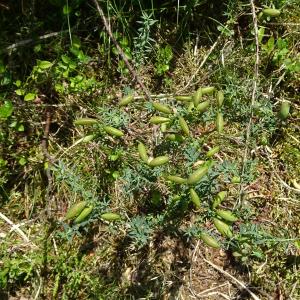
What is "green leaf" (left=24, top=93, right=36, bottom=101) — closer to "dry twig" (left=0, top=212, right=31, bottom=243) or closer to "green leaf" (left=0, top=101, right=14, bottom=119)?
"green leaf" (left=0, top=101, right=14, bottom=119)

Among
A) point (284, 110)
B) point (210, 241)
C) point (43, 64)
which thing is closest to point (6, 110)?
point (43, 64)

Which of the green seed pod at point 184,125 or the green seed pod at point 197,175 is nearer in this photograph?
the green seed pod at point 197,175

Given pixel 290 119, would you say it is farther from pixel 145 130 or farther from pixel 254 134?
pixel 145 130

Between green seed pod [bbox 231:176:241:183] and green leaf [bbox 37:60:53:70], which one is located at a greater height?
green leaf [bbox 37:60:53:70]

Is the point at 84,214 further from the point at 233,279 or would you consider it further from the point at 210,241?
the point at 233,279

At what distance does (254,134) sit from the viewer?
301cm

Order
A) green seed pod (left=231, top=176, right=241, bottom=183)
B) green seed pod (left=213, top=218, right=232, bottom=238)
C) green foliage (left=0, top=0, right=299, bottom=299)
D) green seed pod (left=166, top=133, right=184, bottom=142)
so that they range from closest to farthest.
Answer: green seed pod (left=213, top=218, right=232, bottom=238), green seed pod (left=166, top=133, right=184, bottom=142), green seed pod (left=231, top=176, right=241, bottom=183), green foliage (left=0, top=0, right=299, bottom=299)

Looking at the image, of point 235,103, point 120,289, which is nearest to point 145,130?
point 235,103

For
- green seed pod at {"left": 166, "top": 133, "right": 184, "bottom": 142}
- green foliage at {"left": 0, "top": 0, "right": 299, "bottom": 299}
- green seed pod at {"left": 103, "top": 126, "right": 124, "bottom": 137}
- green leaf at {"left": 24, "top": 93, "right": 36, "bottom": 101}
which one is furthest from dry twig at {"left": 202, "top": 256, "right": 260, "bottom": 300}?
green leaf at {"left": 24, "top": 93, "right": 36, "bottom": 101}

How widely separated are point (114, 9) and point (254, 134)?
1048 mm

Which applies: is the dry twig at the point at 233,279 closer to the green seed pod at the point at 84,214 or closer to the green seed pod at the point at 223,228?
the green seed pod at the point at 223,228

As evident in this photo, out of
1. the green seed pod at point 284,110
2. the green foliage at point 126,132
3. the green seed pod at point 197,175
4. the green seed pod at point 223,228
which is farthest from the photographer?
the green foliage at point 126,132

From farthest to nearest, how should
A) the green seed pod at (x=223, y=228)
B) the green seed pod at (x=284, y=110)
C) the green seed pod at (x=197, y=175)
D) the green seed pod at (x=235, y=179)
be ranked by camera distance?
the green seed pod at (x=284, y=110) < the green seed pod at (x=235, y=179) < the green seed pod at (x=223, y=228) < the green seed pod at (x=197, y=175)

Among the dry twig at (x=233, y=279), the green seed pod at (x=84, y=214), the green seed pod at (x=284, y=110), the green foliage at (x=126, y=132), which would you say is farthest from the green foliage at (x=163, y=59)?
the dry twig at (x=233, y=279)
